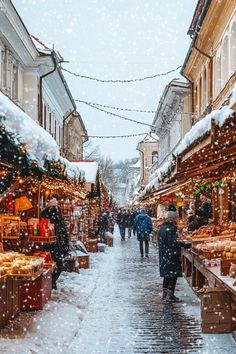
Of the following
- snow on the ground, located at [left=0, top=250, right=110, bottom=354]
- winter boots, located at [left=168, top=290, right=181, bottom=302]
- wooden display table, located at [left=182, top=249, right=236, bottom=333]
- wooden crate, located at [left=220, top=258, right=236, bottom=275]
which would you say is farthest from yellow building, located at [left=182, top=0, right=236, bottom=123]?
A: wooden crate, located at [left=220, top=258, right=236, bottom=275]

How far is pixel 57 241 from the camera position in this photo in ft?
41.9

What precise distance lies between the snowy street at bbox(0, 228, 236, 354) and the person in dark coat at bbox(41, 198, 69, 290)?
0.44 metres

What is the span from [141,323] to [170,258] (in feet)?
7.99

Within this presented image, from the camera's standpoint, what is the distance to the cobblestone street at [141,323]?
797 centimetres

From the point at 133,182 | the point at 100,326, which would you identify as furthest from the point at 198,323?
the point at 133,182

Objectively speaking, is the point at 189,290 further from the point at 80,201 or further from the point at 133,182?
the point at 133,182

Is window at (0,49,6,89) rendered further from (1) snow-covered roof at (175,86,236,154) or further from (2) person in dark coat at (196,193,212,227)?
(1) snow-covered roof at (175,86,236,154)

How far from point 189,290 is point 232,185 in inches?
235

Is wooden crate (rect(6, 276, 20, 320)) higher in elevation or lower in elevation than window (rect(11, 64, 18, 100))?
lower

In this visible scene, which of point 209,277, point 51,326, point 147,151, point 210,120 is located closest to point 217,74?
point 209,277

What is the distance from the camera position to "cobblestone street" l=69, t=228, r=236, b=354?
7.97 m

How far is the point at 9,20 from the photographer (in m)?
18.9

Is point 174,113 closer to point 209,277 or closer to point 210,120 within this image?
point 209,277

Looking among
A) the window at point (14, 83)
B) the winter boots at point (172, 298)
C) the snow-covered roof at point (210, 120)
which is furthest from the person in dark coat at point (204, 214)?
the snow-covered roof at point (210, 120)
